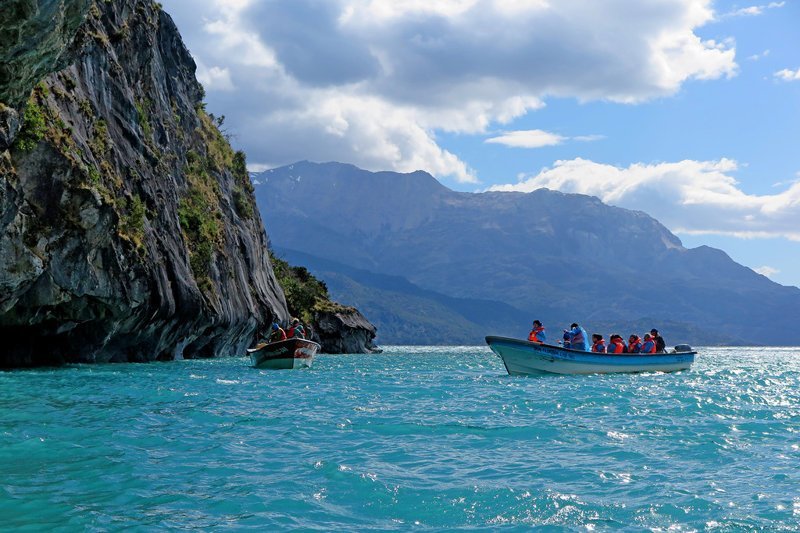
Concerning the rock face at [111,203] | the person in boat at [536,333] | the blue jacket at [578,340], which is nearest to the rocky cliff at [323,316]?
the rock face at [111,203]

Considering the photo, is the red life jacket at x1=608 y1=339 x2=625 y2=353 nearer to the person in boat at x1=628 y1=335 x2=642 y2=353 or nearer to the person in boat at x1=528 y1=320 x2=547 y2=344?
the person in boat at x1=628 y1=335 x2=642 y2=353

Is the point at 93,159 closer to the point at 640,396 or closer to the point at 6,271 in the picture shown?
the point at 6,271

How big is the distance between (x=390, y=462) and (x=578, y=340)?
26678 mm

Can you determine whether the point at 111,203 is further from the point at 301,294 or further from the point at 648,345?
the point at 301,294

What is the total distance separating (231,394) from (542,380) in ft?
48.4

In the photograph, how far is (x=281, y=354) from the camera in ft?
137

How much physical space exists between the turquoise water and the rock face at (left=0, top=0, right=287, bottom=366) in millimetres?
9432

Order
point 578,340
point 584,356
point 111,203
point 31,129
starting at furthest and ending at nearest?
1. point 578,340
2. point 584,356
3. point 111,203
4. point 31,129

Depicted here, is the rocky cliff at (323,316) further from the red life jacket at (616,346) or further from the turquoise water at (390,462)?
the turquoise water at (390,462)

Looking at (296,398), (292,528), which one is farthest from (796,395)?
(292,528)

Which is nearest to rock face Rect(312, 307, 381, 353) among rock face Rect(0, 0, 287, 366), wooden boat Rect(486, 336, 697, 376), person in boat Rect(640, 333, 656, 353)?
rock face Rect(0, 0, 287, 366)

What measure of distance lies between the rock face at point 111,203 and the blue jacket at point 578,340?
22954mm

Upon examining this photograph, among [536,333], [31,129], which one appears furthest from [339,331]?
[31,129]

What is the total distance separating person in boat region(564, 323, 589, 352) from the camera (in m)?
38.3
